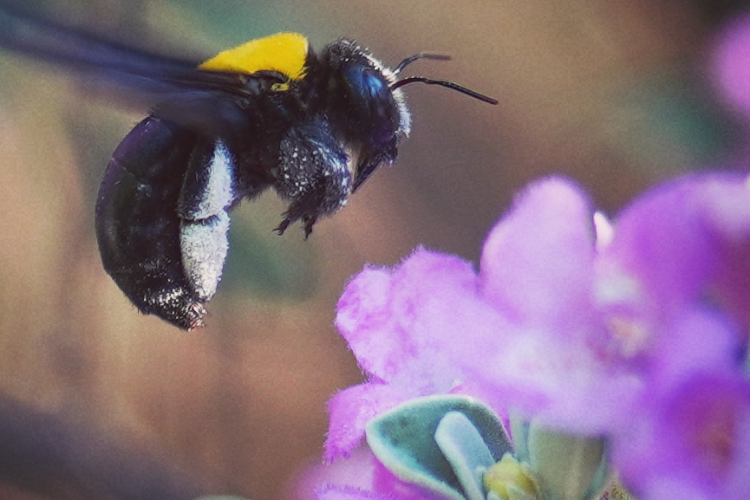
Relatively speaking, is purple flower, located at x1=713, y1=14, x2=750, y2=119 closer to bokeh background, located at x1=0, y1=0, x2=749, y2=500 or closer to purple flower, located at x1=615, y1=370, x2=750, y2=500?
bokeh background, located at x1=0, y1=0, x2=749, y2=500

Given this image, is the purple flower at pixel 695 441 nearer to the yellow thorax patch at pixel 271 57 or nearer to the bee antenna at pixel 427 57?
the yellow thorax patch at pixel 271 57

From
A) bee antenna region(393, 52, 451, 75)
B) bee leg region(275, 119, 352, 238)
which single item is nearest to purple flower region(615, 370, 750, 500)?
bee leg region(275, 119, 352, 238)

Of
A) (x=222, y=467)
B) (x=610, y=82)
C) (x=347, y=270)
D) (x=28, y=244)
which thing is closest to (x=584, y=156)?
(x=610, y=82)

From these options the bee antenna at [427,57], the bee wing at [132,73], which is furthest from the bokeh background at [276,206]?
the bee wing at [132,73]

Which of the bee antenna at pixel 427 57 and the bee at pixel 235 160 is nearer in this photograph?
the bee at pixel 235 160

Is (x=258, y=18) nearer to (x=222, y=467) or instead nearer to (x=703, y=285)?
(x=222, y=467)

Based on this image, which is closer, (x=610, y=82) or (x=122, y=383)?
(x=610, y=82)
